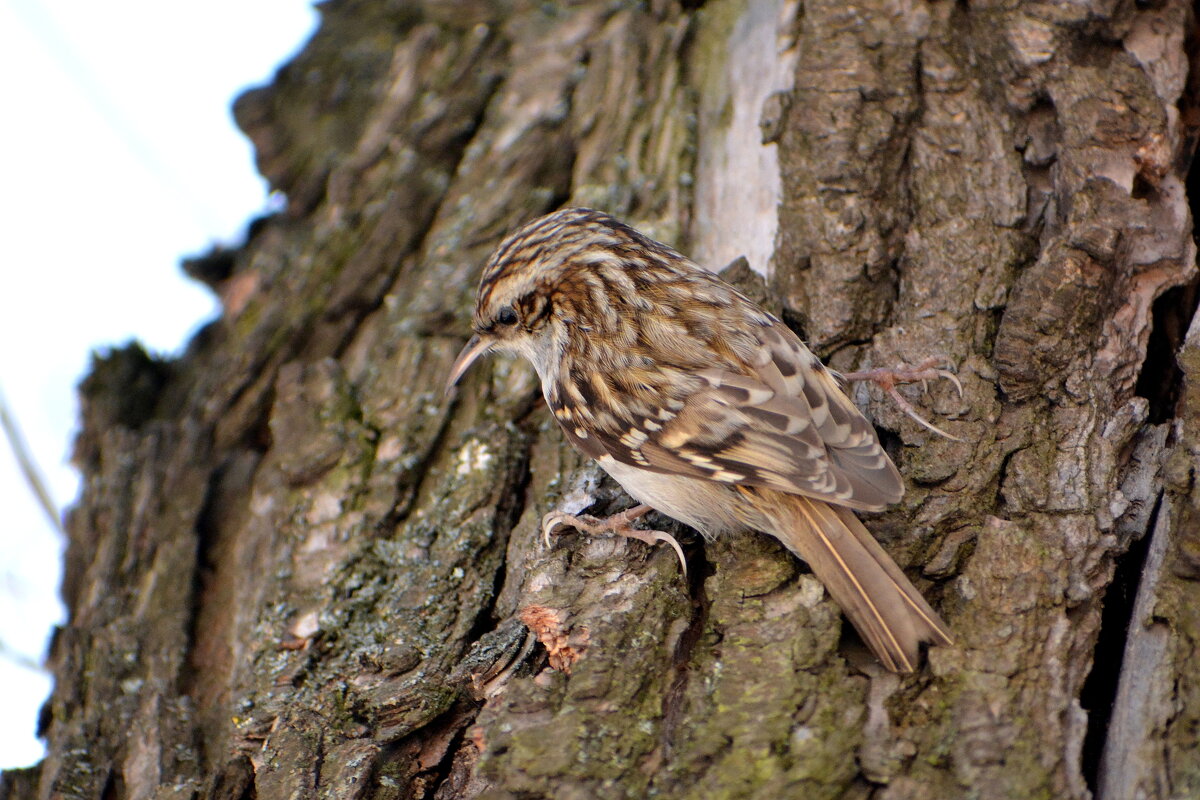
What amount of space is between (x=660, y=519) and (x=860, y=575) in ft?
1.98

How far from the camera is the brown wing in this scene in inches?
82.2

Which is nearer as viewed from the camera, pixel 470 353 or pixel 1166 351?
pixel 1166 351

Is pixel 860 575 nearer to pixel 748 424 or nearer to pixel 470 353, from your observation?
pixel 748 424

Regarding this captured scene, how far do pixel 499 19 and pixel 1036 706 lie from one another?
10.3 feet

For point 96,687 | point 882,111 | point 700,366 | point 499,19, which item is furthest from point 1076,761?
point 499,19

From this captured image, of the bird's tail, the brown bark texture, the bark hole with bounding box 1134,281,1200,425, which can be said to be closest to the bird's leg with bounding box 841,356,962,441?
the brown bark texture

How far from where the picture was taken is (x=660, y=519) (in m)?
2.36

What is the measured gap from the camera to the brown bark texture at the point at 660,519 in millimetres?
1699

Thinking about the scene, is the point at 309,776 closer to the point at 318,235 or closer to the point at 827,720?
the point at 827,720

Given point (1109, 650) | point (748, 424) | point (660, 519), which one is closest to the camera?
point (1109, 650)

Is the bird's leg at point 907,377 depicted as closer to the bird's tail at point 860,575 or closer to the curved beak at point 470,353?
the bird's tail at point 860,575

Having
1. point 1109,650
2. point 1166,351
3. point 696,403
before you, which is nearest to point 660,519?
point 696,403

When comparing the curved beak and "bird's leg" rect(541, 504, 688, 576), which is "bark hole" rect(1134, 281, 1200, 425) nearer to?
"bird's leg" rect(541, 504, 688, 576)

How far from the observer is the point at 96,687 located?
2.39 meters
